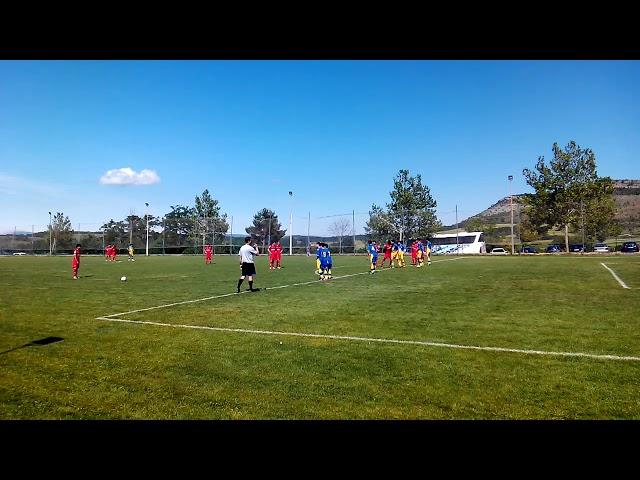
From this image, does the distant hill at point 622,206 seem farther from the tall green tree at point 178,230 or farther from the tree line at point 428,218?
the tall green tree at point 178,230

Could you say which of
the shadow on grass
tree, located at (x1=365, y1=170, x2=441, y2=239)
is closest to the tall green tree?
tree, located at (x1=365, y1=170, x2=441, y2=239)

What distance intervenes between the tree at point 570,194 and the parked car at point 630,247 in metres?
5.40

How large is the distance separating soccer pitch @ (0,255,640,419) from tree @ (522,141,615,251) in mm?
54687

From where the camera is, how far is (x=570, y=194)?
59.2 m

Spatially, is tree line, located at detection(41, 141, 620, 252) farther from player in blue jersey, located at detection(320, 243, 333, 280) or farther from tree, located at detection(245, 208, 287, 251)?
player in blue jersey, located at detection(320, 243, 333, 280)

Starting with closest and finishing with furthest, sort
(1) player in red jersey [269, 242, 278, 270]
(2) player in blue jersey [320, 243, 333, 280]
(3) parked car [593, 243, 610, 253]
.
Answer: (2) player in blue jersey [320, 243, 333, 280], (1) player in red jersey [269, 242, 278, 270], (3) parked car [593, 243, 610, 253]

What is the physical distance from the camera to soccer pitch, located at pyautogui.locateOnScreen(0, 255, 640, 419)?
4.19 metres

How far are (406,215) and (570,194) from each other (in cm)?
2332

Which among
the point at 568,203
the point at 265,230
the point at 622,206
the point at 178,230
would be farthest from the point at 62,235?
the point at 622,206

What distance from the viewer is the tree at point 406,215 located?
6938 centimetres

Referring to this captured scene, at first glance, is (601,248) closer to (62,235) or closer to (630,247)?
(630,247)
